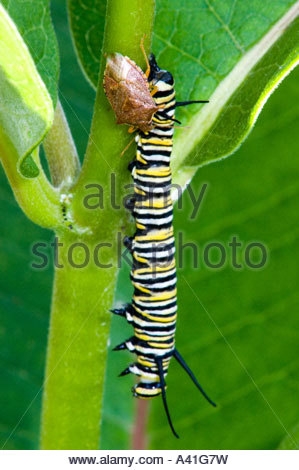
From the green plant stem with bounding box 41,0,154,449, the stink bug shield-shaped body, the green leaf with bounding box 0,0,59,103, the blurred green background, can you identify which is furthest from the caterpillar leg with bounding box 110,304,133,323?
the green leaf with bounding box 0,0,59,103

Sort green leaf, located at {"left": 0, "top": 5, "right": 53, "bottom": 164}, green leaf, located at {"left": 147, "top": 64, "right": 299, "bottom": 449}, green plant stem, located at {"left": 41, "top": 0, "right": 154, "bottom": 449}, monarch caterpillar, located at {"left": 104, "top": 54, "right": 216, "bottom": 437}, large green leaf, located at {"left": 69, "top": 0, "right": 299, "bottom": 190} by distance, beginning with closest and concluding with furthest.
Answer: green leaf, located at {"left": 0, "top": 5, "right": 53, "bottom": 164}, green plant stem, located at {"left": 41, "top": 0, "right": 154, "bottom": 449}, monarch caterpillar, located at {"left": 104, "top": 54, "right": 216, "bottom": 437}, large green leaf, located at {"left": 69, "top": 0, "right": 299, "bottom": 190}, green leaf, located at {"left": 147, "top": 64, "right": 299, "bottom": 449}

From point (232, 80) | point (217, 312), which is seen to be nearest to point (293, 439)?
point (217, 312)

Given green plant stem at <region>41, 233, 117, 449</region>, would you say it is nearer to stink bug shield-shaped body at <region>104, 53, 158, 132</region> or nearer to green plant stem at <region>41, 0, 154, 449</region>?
green plant stem at <region>41, 0, 154, 449</region>

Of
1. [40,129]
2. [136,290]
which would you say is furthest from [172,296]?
[40,129]

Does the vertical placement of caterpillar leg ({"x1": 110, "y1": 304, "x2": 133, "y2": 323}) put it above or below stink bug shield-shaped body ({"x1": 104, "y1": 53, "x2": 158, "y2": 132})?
below

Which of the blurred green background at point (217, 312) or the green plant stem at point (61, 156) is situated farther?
the blurred green background at point (217, 312)

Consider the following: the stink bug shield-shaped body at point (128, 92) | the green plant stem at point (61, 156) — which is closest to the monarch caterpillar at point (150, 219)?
the stink bug shield-shaped body at point (128, 92)

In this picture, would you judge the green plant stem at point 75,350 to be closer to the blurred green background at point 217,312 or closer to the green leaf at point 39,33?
the green leaf at point 39,33

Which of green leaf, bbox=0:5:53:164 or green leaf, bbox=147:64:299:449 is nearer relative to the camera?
green leaf, bbox=0:5:53:164
